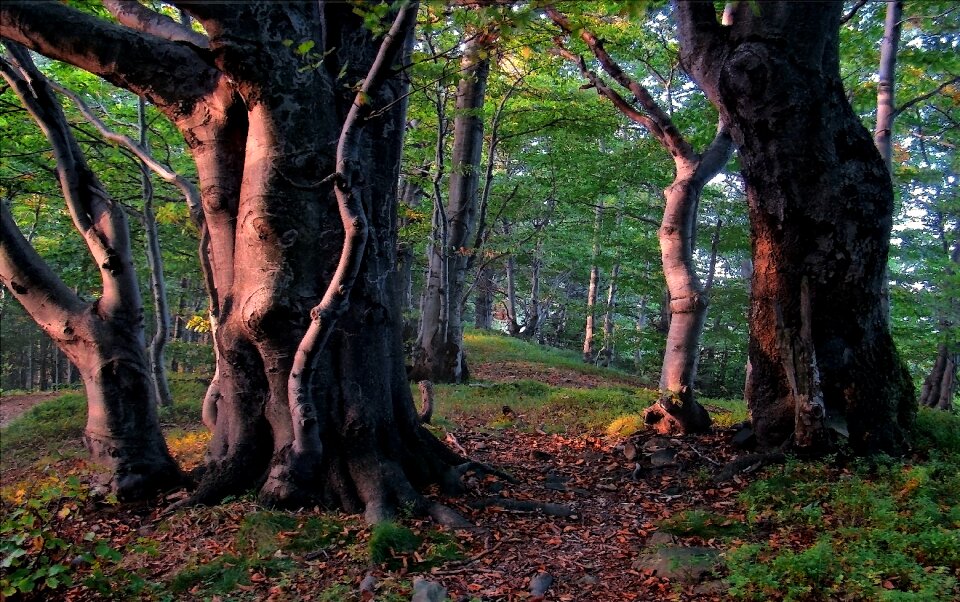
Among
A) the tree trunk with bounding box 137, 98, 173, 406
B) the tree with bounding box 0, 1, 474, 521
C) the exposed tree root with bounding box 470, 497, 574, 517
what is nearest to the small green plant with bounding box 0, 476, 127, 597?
the tree with bounding box 0, 1, 474, 521

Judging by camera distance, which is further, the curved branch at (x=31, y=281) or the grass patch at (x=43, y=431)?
the grass patch at (x=43, y=431)

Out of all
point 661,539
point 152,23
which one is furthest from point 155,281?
point 661,539

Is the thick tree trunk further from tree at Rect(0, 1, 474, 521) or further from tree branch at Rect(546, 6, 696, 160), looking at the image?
tree at Rect(0, 1, 474, 521)

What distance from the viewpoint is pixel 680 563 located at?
3.64m

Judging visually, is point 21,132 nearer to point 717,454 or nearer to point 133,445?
point 133,445

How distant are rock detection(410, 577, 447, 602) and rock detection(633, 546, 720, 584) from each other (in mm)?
1338

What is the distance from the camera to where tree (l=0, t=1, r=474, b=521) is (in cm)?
408

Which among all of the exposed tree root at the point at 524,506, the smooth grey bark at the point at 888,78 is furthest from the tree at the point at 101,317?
the smooth grey bark at the point at 888,78

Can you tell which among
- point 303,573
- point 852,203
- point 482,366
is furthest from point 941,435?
point 482,366

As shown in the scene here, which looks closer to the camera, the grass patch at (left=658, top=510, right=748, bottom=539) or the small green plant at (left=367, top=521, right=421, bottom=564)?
the small green plant at (left=367, top=521, right=421, bottom=564)

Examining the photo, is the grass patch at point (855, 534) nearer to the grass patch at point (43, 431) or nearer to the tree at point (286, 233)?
the tree at point (286, 233)

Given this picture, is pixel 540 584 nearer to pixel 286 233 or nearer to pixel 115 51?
pixel 286 233

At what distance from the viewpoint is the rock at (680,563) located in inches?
139

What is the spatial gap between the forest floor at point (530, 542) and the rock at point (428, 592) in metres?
0.03
